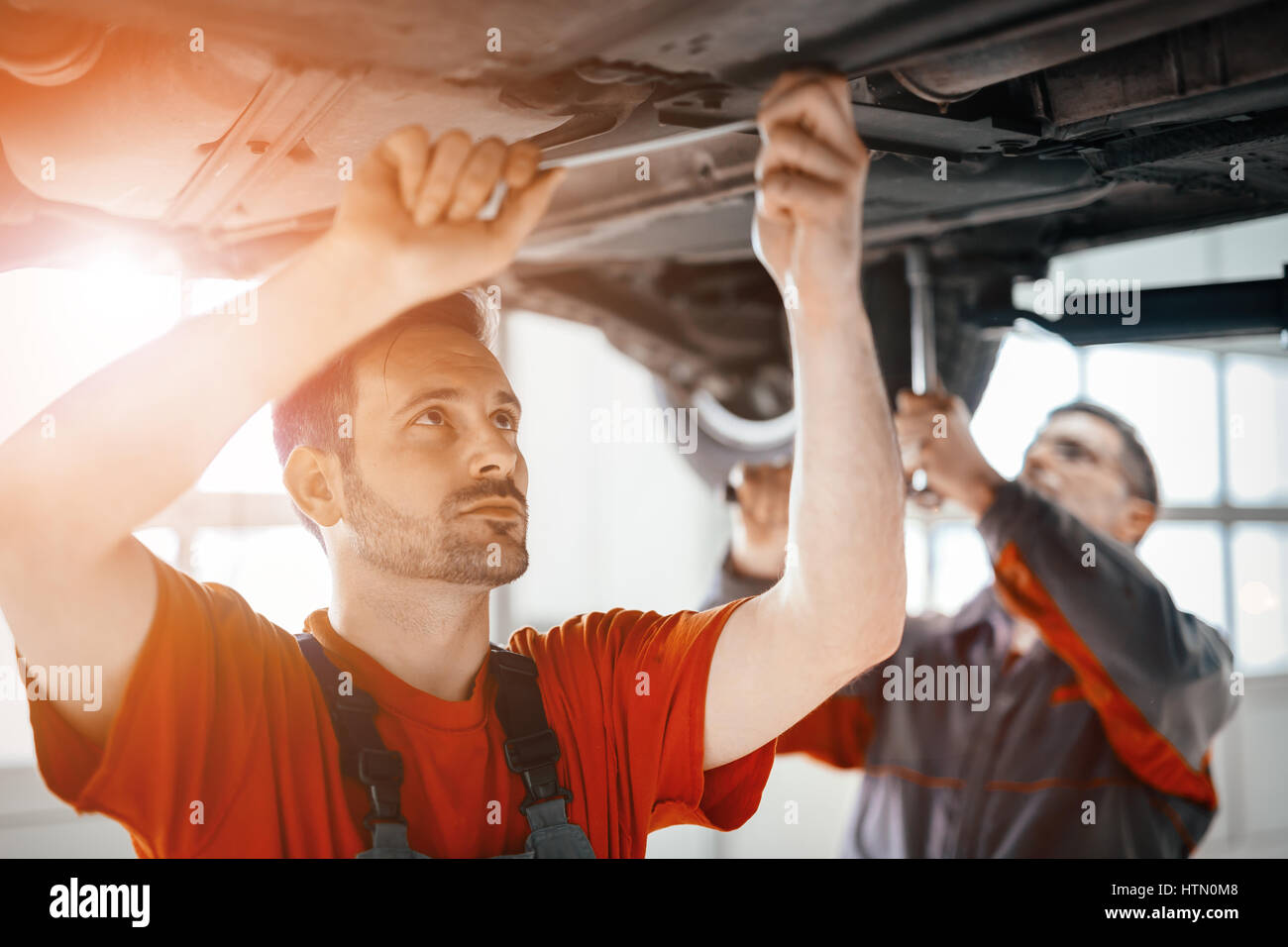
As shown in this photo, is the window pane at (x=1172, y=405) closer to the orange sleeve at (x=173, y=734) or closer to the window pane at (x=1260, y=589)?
the window pane at (x=1260, y=589)

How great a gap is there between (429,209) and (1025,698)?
1261 millimetres

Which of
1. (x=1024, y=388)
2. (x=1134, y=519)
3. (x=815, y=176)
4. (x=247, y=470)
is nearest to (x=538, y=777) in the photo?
(x=815, y=176)

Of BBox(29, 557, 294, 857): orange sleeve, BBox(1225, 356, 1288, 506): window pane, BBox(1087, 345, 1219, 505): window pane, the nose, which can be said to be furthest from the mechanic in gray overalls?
BBox(1225, 356, 1288, 506): window pane

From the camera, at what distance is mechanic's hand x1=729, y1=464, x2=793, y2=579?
153 centimetres

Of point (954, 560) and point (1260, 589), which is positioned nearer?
point (954, 560)

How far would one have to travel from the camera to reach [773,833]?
137 inches

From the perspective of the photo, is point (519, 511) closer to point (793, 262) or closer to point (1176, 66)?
point (793, 262)

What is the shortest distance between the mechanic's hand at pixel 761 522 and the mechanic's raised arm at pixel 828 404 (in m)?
0.58

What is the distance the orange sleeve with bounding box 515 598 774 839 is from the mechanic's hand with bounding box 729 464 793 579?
53 centimetres

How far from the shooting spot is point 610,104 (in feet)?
3.06

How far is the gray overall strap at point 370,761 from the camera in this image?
0.84m

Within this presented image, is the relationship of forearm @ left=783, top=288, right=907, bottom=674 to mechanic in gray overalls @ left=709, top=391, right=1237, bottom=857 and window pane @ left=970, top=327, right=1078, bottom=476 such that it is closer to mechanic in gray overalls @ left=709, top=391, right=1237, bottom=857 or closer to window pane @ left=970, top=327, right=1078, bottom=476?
mechanic in gray overalls @ left=709, top=391, right=1237, bottom=857

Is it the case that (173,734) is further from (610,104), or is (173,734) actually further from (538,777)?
(610,104)

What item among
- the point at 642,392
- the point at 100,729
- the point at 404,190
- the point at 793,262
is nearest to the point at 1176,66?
the point at 793,262
